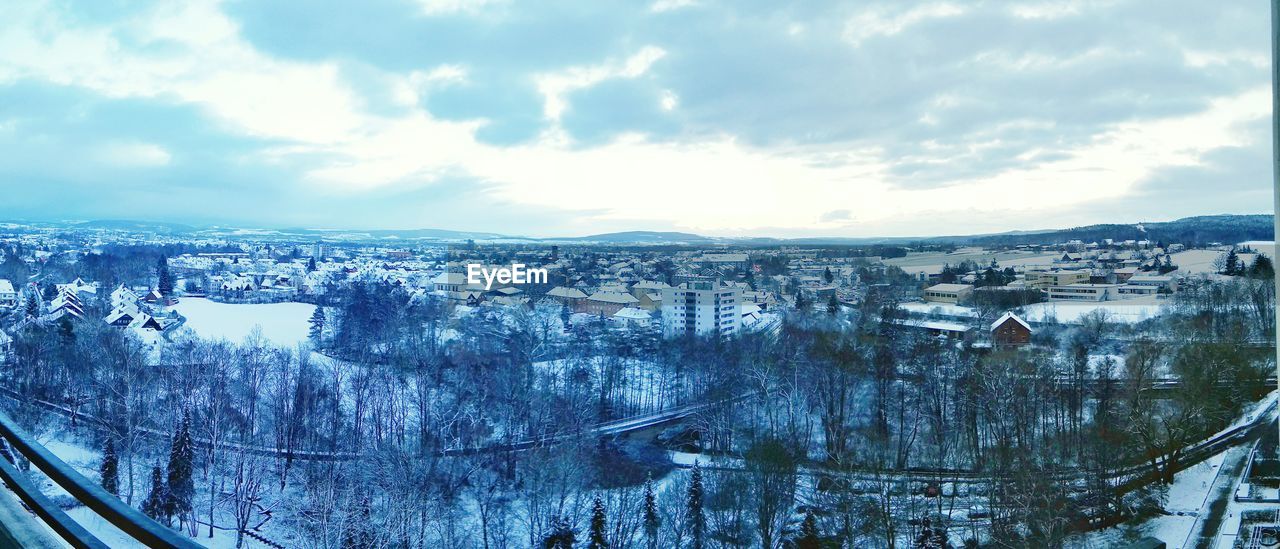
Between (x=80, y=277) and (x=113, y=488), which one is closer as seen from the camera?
(x=113, y=488)

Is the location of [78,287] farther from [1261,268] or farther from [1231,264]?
[1231,264]

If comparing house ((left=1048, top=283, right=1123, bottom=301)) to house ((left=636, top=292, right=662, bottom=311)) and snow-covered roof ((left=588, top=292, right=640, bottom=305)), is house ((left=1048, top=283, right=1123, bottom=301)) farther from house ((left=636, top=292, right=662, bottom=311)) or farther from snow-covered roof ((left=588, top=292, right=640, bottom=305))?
snow-covered roof ((left=588, top=292, right=640, bottom=305))

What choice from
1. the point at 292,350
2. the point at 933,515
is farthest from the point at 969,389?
the point at 292,350

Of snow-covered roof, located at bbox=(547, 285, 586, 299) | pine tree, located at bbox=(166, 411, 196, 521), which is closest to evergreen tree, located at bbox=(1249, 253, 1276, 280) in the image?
snow-covered roof, located at bbox=(547, 285, 586, 299)

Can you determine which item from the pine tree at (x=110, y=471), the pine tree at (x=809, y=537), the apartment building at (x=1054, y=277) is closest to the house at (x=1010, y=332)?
the apartment building at (x=1054, y=277)

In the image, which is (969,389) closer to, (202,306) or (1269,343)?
(1269,343)

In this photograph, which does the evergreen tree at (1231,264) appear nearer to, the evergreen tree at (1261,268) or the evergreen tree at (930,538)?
the evergreen tree at (1261,268)
